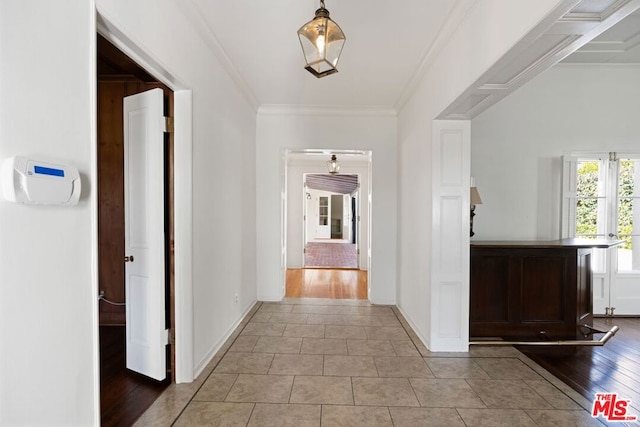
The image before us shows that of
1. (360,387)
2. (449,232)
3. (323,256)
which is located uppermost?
(449,232)

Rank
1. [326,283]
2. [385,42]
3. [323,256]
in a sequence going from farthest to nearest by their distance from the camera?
[323,256] → [326,283] → [385,42]

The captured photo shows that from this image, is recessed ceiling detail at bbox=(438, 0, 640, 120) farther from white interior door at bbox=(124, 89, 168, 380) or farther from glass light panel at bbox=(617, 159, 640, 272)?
white interior door at bbox=(124, 89, 168, 380)

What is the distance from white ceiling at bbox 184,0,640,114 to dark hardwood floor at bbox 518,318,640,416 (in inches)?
93.6

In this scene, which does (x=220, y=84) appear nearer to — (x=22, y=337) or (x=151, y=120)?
(x=151, y=120)

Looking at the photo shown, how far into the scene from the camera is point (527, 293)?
3523 mm

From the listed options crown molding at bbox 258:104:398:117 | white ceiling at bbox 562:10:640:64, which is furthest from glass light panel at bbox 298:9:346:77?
white ceiling at bbox 562:10:640:64

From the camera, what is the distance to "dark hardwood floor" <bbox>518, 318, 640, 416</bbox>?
8.33 ft

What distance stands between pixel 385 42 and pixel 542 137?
280 centimetres

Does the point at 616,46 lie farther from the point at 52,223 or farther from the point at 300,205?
the point at 300,205

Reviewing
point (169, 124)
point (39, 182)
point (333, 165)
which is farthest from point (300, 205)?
point (39, 182)

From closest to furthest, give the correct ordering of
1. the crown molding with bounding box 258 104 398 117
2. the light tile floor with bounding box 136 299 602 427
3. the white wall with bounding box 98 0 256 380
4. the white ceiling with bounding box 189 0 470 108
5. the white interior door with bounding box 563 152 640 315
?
the white wall with bounding box 98 0 256 380, the light tile floor with bounding box 136 299 602 427, the white ceiling with bounding box 189 0 470 108, the white interior door with bounding box 563 152 640 315, the crown molding with bounding box 258 104 398 117

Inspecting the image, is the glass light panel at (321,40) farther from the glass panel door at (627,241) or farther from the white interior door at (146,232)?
the glass panel door at (627,241)

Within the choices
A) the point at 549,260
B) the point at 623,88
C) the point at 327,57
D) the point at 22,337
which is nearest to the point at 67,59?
the point at 22,337

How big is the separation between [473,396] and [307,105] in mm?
3899
